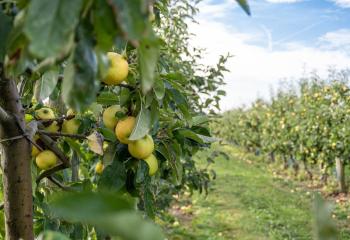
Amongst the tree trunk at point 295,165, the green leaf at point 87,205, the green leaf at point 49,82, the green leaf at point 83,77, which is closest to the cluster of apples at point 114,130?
the green leaf at point 49,82

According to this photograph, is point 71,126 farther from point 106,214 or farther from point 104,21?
point 106,214

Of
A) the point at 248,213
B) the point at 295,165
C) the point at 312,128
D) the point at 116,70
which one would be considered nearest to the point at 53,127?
the point at 116,70

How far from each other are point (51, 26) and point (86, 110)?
0.81 metres

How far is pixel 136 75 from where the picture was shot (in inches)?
45.9

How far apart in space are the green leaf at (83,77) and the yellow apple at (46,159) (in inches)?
33.3

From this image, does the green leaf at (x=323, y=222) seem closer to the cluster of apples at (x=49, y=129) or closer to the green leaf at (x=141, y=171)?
the green leaf at (x=141, y=171)

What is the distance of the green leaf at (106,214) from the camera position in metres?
0.24

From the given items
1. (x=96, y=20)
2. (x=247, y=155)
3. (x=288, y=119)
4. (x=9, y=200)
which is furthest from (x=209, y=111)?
(x=247, y=155)

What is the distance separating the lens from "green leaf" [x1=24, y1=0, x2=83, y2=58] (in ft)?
1.18

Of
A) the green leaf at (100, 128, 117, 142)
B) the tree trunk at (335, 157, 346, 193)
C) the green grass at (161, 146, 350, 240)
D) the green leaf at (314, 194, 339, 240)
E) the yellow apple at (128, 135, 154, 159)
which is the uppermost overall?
the green leaf at (100, 128, 117, 142)

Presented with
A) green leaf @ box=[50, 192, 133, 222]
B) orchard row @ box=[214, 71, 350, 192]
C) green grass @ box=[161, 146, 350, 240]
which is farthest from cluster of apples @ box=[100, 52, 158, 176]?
orchard row @ box=[214, 71, 350, 192]

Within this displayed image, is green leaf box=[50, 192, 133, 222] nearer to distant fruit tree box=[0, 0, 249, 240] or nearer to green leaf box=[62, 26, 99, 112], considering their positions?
distant fruit tree box=[0, 0, 249, 240]

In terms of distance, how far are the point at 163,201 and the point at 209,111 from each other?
36.3 inches

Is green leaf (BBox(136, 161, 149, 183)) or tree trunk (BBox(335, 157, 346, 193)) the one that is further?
tree trunk (BBox(335, 157, 346, 193))
